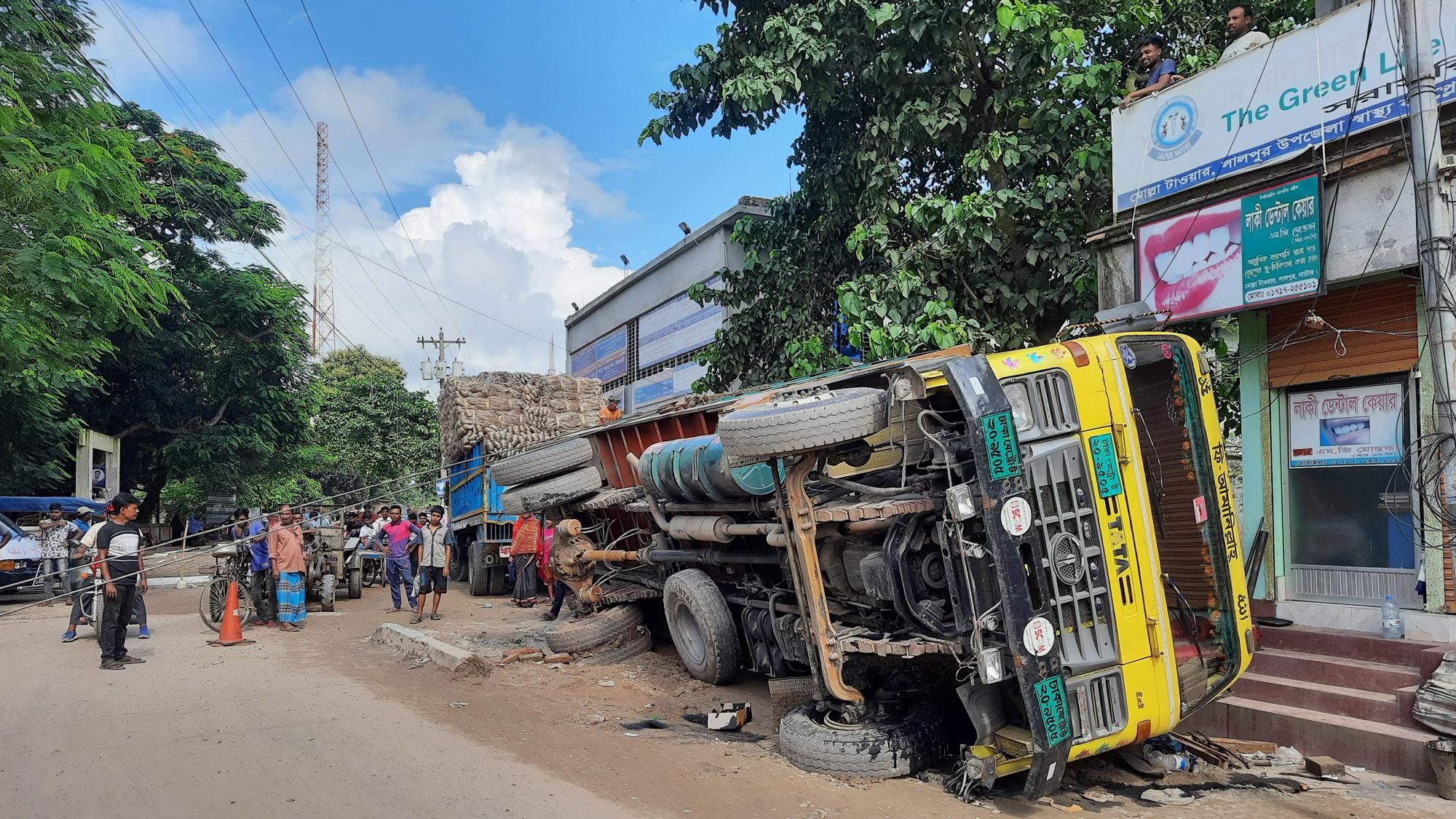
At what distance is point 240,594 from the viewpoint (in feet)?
40.5

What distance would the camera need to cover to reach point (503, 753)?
5848mm

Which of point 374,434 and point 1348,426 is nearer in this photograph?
point 1348,426

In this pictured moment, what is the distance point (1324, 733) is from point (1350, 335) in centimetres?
301

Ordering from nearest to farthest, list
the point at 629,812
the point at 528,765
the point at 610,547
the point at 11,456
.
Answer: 1. the point at 629,812
2. the point at 528,765
3. the point at 610,547
4. the point at 11,456

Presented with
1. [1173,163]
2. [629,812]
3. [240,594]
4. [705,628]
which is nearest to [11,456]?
[240,594]

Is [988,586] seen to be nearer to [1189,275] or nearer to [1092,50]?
[1189,275]

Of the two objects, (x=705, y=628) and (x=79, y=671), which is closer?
(x=705, y=628)

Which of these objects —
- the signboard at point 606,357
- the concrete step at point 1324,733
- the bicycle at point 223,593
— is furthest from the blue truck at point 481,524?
the concrete step at point 1324,733

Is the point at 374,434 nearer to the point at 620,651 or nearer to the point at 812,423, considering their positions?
the point at 620,651

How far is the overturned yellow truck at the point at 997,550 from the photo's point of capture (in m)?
4.80

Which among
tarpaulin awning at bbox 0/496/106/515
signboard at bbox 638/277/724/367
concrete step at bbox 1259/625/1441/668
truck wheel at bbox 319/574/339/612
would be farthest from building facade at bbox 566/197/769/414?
concrete step at bbox 1259/625/1441/668

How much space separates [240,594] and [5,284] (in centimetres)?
511

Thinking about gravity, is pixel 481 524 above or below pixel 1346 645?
above

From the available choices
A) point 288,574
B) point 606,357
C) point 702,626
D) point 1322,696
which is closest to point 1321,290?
point 1322,696
